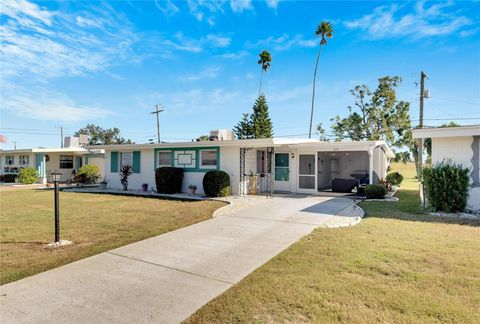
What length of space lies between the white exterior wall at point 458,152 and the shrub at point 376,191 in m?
2.96

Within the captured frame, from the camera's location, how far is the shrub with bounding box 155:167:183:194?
45.6 ft

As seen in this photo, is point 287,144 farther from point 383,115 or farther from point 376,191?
point 383,115

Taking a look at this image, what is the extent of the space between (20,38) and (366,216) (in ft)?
41.9

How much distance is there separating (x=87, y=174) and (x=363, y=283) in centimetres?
2082

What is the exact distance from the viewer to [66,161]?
24922 mm

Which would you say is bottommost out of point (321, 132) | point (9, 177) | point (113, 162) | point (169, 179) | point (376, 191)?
point (376, 191)

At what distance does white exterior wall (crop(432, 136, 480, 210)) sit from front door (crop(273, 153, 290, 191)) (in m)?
6.70

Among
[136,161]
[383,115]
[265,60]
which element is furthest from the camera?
[265,60]

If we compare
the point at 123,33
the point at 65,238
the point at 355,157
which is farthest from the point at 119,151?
the point at 355,157

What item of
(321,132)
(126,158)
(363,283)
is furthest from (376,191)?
(321,132)

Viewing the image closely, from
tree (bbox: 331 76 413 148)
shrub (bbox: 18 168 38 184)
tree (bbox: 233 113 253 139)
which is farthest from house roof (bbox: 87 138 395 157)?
tree (bbox: 233 113 253 139)

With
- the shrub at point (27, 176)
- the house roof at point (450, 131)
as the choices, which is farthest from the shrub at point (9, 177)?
the house roof at point (450, 131)

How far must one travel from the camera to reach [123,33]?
11867mm

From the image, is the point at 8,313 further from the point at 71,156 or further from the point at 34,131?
the point at 34,131
